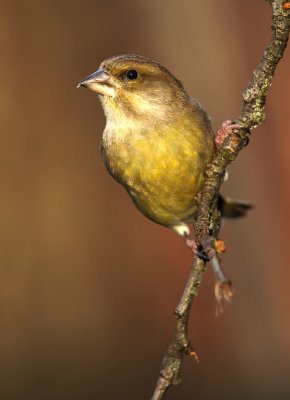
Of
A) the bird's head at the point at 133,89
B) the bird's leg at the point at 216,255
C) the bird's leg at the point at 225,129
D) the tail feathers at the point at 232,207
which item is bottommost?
the bird's leg at the point at 216,255

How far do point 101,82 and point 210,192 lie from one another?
101 cm

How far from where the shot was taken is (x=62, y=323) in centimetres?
807

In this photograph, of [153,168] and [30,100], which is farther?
[30,100]

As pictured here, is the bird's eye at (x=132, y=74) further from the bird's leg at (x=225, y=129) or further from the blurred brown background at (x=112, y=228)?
the blurred brown background at (x=112, y=228)

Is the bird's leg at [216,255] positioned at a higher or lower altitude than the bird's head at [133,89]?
lower

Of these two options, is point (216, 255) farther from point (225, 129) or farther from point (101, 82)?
point (101, 82)

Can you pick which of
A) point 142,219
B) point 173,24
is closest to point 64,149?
point 142,219

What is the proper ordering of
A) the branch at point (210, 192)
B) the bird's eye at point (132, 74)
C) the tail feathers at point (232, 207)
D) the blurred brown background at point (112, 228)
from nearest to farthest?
1. the branch at point (210, 192)
2. the bird's eye at point (132, 74)
3. the tail feathers at point (232, 207)
4. the blurred brown background at point (112, 228)

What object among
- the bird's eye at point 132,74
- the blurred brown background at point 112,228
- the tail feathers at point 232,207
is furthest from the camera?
the blurred brown background at point 112,228

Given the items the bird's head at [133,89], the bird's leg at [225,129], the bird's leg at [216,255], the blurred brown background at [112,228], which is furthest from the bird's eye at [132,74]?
the blurred brown background at [112,228]

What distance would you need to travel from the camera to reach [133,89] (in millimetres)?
3971

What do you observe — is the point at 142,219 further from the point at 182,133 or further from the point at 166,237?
the point at 182,133

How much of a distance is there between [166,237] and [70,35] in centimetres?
236

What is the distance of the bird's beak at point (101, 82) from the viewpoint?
384 cm
